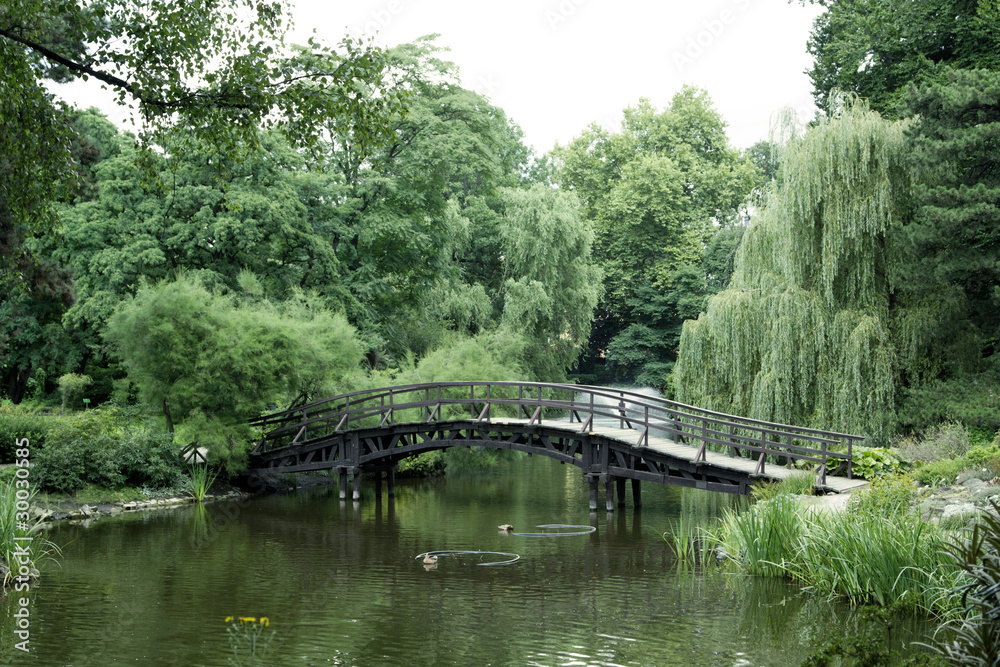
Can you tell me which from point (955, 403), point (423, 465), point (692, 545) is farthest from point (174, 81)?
point (423, 465)

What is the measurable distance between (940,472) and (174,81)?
12.3 metres

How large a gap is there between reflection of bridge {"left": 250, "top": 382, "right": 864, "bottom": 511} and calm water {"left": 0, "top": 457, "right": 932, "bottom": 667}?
1.38 meters

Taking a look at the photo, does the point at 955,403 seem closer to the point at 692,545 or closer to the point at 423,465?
the point at 692,545

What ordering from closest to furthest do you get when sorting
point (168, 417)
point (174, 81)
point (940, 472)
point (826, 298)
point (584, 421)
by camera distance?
point (174, 81), point (940, 472), point (826, 298), point (168, 417), point (584, 421)

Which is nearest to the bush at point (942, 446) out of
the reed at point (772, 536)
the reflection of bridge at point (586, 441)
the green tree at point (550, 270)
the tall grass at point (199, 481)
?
the reflection of bridge at point (586, 441)

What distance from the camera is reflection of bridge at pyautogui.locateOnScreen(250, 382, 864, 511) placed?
16812 mm

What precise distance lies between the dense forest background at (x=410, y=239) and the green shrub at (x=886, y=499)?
625 centimetres

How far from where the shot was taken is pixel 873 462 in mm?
16078

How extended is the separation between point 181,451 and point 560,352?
16.7 meters

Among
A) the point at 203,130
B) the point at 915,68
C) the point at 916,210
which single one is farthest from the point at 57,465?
the point at 915,68

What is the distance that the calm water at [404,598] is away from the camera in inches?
367

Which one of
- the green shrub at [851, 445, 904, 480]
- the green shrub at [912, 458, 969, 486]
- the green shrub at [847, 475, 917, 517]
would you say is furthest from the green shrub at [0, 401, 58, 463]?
the green shrub at [912, 458, 969, 486]

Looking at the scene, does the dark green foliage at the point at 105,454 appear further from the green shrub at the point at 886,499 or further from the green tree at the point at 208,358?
the green shrub at the point at 886,499

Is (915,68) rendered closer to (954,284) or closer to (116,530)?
(954,284)
